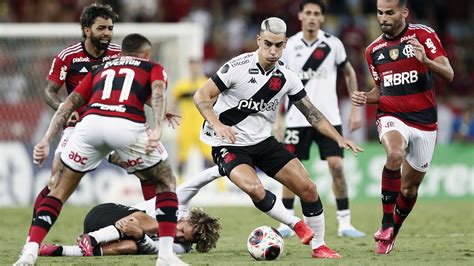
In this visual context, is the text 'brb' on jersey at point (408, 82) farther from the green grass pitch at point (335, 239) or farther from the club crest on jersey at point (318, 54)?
the club crest on jersey at point (318, 54)

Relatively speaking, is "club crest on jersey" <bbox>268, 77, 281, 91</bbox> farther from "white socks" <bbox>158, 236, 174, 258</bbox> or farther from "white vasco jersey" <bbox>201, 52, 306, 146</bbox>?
"white socks" <bbox>158, 236, 174, 258</bbox>

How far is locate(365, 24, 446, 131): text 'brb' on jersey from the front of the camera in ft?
32.1

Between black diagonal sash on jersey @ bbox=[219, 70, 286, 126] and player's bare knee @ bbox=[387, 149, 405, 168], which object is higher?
black diagonal sash on jersey @ bbox=[219, 70, 286, 126]

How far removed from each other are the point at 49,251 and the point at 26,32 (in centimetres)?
1013

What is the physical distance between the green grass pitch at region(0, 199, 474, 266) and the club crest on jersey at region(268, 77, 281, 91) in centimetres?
165

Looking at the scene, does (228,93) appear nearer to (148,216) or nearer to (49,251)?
(148,216)

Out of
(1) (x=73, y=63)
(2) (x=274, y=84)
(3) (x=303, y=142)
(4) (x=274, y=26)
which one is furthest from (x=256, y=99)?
(3) (x=303, y=142)

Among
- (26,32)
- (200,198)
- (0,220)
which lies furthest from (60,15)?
(0,220)

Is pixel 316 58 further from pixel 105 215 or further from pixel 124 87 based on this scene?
pixel 124 87

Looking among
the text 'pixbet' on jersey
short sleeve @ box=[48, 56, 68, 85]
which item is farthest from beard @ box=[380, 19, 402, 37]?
short sleeve @ box=[48, 56, 68, 85]

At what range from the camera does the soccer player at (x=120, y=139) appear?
8258mm

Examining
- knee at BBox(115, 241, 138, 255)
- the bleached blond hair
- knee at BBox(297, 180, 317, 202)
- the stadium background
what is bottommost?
the stadium background

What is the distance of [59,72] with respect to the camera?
35.2ft

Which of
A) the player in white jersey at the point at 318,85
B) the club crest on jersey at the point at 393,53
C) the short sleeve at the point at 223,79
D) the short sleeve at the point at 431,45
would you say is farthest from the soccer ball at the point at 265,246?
the player in white jersey at the point at 318,85
